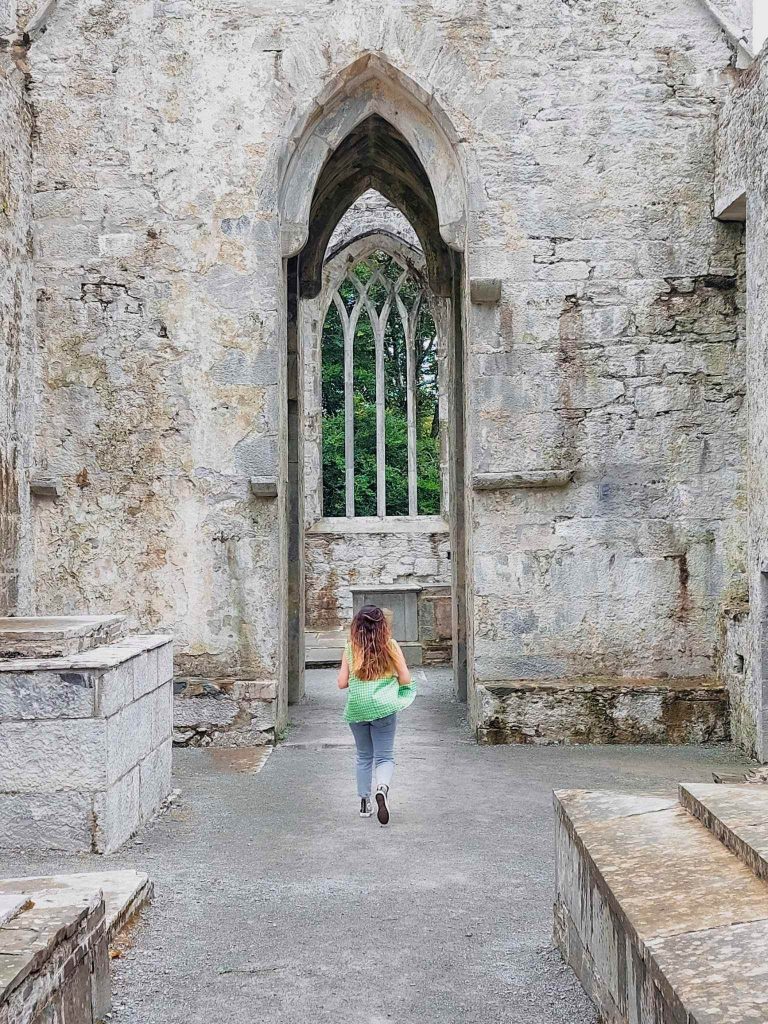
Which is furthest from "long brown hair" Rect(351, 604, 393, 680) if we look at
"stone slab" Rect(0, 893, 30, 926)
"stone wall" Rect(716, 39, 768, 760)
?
"stone slab" Rect(0, 893, 30, 926)

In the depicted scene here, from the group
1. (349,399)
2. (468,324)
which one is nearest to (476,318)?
(468,324)

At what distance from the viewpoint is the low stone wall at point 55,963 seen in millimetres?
2330

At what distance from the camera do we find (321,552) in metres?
15.7

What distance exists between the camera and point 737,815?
303 cm

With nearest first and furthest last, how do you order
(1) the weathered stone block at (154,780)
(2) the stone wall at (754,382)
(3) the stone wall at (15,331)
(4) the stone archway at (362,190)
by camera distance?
(1) the weathered stone block at (154,780) → (2) the stone wall at (754,382) → (3) the stone wall at (15,331) → (4) the stone archway at (362,190)

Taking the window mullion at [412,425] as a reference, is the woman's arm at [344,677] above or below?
below

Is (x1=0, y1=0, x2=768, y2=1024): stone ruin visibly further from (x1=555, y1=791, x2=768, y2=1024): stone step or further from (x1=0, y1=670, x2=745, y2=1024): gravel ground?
(x1=555, y1=791, x2=768, y2=1024): stone step

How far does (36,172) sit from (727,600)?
19.4 feet

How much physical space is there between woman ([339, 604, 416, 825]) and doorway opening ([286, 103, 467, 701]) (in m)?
4.22

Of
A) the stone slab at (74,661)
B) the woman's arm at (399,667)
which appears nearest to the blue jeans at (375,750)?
the woman's arm at (399,667)

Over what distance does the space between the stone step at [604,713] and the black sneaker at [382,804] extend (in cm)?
234

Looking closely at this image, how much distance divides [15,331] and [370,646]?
3.79m

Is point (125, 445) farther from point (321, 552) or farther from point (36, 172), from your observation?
point (321, 552)

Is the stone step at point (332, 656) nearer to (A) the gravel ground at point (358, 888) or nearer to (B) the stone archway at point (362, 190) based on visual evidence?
(B) the stone archway at point (362, 190)
